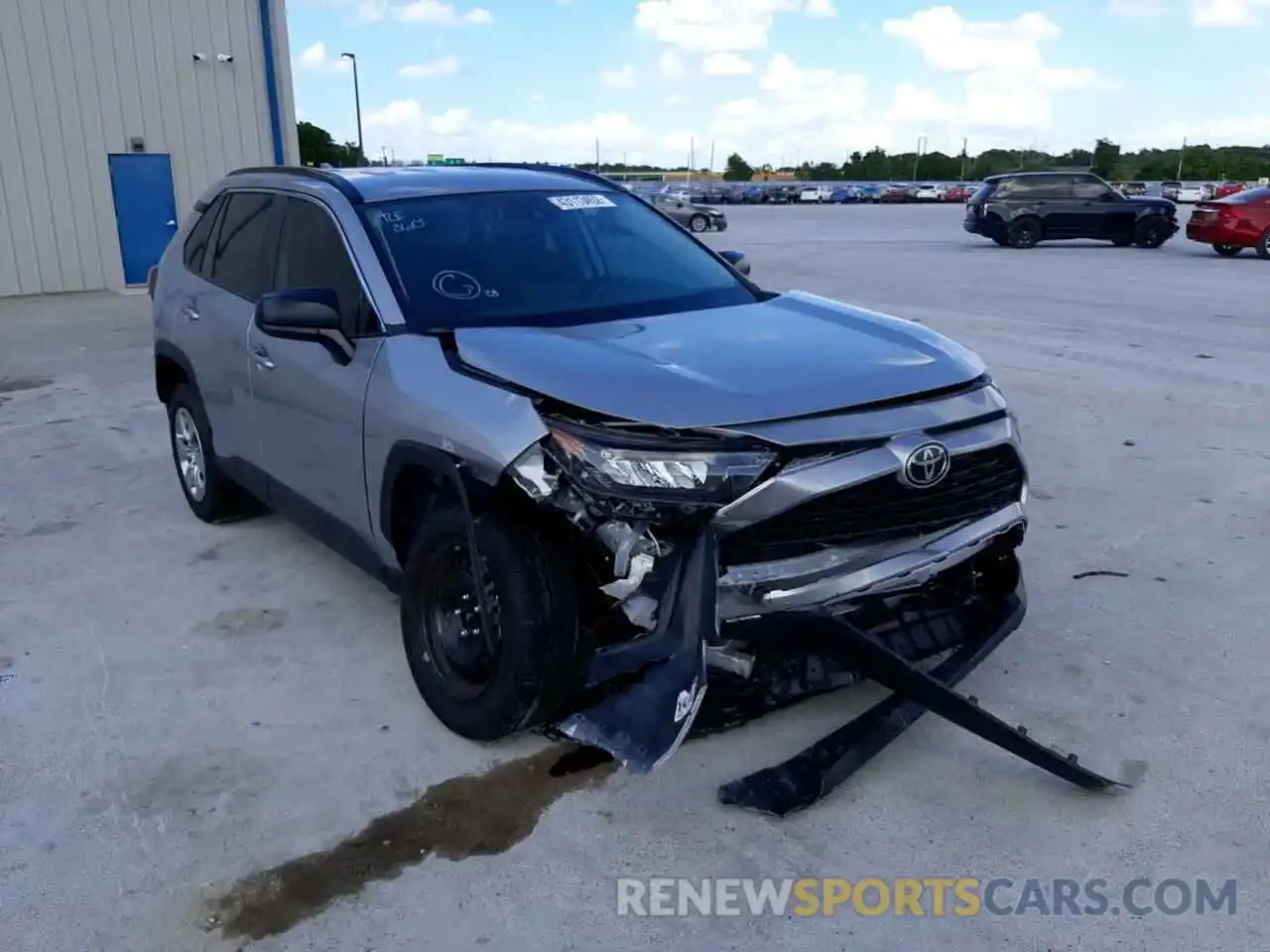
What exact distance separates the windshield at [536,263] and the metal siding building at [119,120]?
1550 centimetres

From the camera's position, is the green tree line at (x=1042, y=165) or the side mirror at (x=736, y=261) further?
the green tree line at (x=1042, y=165)

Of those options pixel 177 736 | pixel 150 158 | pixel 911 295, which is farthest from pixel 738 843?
pixel 150 158

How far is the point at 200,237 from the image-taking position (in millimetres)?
5488

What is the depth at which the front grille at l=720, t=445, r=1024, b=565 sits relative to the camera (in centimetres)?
297

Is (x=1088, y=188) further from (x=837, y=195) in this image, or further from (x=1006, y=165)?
(x=1006, y=165)

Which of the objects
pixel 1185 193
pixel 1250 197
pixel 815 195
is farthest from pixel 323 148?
pixel 1250 197

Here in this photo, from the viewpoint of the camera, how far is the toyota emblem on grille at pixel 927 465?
3080mm

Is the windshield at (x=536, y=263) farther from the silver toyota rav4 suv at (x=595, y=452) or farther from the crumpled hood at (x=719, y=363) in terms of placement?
the crumpled hood at (x=719, y=363)

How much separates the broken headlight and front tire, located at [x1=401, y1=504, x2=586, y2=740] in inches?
12.8

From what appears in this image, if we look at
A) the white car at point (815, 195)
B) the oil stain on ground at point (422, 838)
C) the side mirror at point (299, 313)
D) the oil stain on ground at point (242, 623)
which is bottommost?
the white car at point (815, 195)

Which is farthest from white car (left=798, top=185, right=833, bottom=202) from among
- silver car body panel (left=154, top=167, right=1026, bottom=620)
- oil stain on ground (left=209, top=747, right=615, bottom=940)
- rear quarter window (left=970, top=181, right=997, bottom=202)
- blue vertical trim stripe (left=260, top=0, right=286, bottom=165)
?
oil stain on ground (left=209, top=747, right=615, bottom=940)

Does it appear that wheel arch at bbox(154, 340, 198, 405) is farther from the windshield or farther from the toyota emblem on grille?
the toyota emblem on grille

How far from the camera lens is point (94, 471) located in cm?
673

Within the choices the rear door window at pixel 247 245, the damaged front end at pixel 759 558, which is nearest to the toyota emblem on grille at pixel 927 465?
the damaged front end at pixel 759 558
